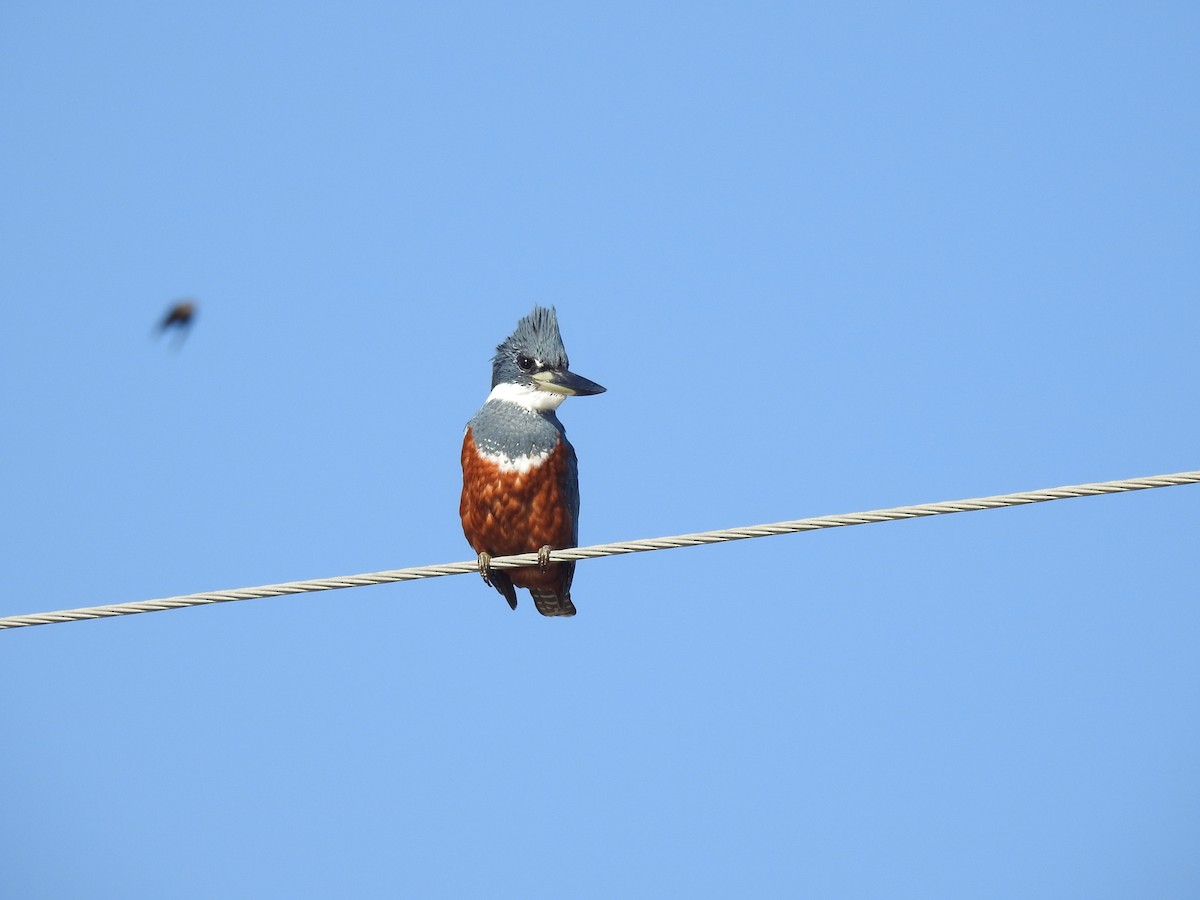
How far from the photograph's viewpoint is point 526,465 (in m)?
7.24

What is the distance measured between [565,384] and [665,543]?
7.72 feet

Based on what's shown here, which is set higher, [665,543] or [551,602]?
[665,543]

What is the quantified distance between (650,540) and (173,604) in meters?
1.73

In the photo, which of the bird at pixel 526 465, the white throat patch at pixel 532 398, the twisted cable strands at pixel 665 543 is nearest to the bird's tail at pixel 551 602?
the bird at pixel 526 465

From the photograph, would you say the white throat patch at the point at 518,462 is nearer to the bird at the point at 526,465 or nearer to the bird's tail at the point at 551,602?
the bird at the point at 526,465

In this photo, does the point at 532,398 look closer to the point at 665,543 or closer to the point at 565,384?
the point at 565,384

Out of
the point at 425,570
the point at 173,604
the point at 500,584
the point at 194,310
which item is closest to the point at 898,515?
the point at 425,570

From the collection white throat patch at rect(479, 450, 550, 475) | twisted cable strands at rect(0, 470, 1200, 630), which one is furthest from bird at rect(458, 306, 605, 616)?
twisted cable strands at rect(0, 470, 1200, 630)

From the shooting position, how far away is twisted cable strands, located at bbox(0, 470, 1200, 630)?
480cm

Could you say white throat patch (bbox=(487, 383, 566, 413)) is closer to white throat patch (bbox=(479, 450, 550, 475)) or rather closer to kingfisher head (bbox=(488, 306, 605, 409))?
kingfisher head (bbox=(488, 306, 605, 409))

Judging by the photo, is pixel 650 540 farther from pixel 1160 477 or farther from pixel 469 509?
pixel 469 509

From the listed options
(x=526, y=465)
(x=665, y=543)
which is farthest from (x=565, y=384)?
(x=665, y=543)

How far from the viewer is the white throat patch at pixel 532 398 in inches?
292

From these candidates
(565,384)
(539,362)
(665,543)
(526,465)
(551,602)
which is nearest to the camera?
(665,543)
